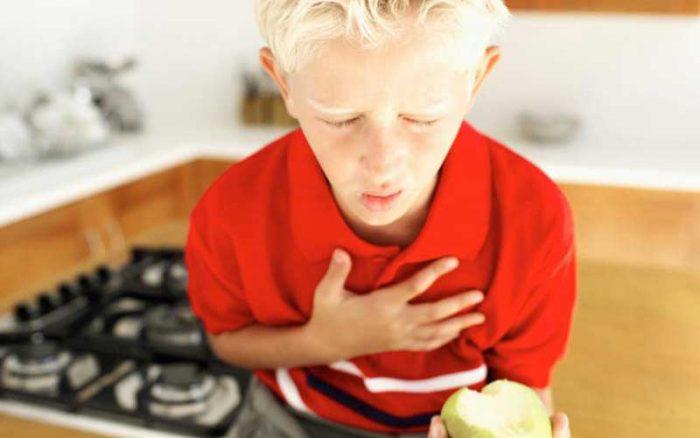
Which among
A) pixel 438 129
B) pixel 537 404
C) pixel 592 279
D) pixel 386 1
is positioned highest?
pixel 386 1

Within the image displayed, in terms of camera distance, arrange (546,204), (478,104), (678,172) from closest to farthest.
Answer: (546,204) → (678,172) → (478,104)

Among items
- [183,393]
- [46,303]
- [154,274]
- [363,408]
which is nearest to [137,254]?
[154,274]

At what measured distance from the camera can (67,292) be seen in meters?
1.31

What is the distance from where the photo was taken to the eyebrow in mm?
608

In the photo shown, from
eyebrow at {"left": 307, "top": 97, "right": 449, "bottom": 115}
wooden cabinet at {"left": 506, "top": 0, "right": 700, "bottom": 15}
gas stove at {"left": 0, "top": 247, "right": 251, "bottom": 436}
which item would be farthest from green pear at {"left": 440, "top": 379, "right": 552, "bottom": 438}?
wooden cabinet at {"left": 506, "top": 0, "right": 700, "bottom": 15}

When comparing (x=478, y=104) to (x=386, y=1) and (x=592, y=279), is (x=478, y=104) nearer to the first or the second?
(x=592, y=279)

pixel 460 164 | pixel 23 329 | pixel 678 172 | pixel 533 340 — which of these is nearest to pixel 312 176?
pixel 460 164

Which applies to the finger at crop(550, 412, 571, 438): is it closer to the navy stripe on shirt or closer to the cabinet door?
the navy stripe on shirt

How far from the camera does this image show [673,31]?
1769 millimetres

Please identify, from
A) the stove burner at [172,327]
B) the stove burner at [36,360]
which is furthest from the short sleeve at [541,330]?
the stove burner at [36,360]

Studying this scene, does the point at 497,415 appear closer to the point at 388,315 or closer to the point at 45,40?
the point at 388,315

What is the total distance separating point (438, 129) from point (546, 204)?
19cm

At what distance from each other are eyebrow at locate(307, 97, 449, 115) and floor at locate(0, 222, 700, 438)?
0.50m

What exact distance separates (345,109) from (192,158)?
1283 millimetres
